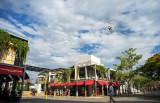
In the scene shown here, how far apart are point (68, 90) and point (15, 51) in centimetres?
2007

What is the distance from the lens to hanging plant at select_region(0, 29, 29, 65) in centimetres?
1252

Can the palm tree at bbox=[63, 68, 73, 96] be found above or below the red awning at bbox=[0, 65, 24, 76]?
below

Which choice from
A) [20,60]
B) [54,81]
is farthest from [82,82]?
[20,60]

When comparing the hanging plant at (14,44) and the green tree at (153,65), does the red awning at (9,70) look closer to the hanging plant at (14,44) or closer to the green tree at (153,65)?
the hanging plant at (14,44)

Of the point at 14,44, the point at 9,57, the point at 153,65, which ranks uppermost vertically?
the point at 14,44

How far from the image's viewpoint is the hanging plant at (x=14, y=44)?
41.1ft

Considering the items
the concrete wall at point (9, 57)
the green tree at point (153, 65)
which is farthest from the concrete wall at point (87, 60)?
the concrete wall at point (9, 57)

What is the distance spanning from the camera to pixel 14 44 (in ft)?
44.8

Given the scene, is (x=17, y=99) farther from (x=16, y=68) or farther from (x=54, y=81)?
(x=54, y=81)

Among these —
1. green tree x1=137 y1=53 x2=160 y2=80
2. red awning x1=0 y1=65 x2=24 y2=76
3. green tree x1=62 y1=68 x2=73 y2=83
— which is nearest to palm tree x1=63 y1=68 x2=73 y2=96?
green tree x1=62 y1=68 x2=73 y2=83

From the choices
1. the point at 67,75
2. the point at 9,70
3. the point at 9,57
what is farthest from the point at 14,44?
the point at 67,75

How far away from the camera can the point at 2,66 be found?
11438 mm

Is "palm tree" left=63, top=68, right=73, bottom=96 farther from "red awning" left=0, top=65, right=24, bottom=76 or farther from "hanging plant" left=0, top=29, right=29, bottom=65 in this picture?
"red awning" left=0, top=65, right=24, bottom=76

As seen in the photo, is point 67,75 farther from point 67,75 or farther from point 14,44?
point 14,44
